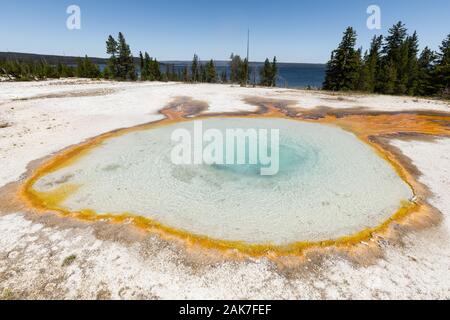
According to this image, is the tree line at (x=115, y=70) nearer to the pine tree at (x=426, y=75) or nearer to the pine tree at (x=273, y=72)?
the pine tree at (x=273, y=72)

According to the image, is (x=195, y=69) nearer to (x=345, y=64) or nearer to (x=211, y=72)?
(x=211, y=72)

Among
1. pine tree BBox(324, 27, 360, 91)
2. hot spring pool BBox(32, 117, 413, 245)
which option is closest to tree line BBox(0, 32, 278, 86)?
pine tree BBox(324, 27, 360, 91)

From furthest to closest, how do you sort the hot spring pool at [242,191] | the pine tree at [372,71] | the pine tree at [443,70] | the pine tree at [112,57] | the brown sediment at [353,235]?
the pine tree at [112,57], the pine tree at [372,71], the pine tree at [443,70], the hot spring pool at [242,191], the brown sediment at [353,235]

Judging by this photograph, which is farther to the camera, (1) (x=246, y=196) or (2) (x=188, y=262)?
(1) (x=246, y=196)

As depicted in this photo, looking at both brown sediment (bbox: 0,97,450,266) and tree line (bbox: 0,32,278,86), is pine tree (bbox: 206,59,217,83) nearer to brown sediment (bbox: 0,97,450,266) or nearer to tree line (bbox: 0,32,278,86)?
tree line (bbox: 0,32,278,86)

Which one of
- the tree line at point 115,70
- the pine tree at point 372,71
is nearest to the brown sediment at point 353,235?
the pine tree at point 372,71

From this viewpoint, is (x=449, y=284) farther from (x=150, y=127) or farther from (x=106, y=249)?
(x=150, y=127)
